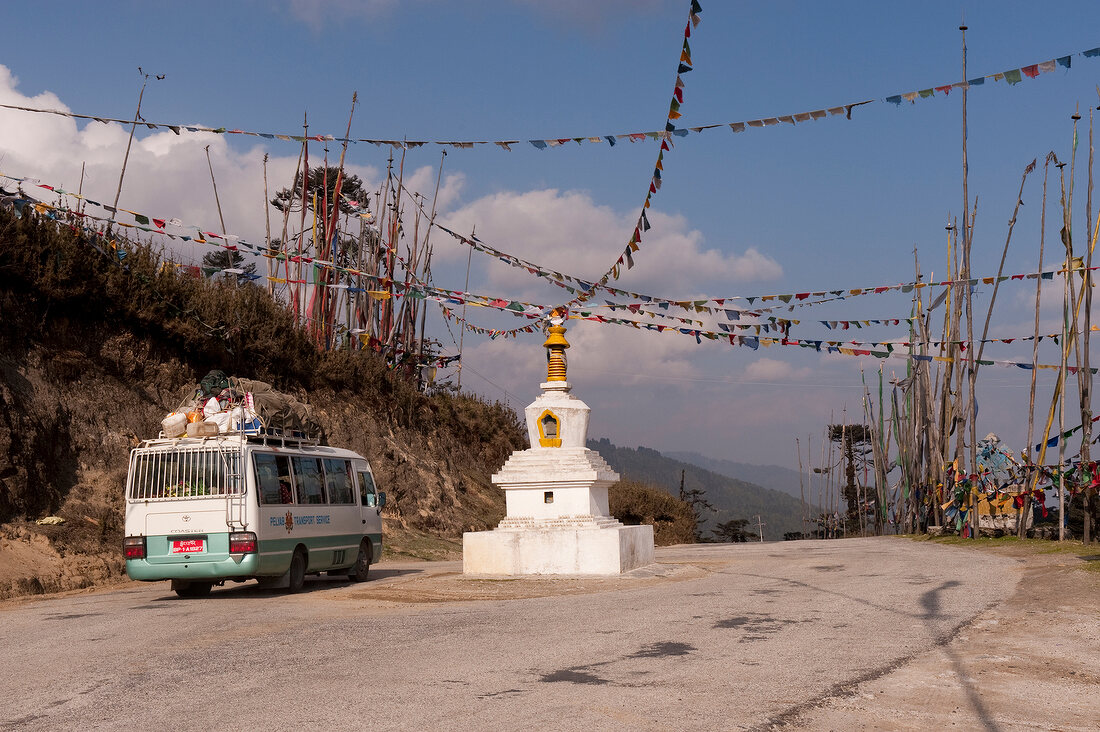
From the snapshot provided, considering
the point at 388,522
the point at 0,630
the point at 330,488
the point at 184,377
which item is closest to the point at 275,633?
the point at 0,630

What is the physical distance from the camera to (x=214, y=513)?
14039 mm

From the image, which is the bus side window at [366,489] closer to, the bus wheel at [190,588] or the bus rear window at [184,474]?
the bus wheel at [190,588]

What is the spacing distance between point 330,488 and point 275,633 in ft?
22.5

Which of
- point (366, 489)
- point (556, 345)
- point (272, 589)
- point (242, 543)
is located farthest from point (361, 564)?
point (556, 345)

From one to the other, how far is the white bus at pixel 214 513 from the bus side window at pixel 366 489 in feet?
8.34

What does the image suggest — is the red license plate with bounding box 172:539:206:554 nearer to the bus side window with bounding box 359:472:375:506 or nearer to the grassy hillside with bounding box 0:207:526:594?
the bus side window with bounding box 359:472:375:506

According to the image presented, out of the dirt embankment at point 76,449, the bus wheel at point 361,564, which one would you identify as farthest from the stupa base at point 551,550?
the dirt embankment at point 76,449

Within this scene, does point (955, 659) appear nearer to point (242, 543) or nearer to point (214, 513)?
point (242, 543)

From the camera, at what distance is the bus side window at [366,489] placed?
712 inches

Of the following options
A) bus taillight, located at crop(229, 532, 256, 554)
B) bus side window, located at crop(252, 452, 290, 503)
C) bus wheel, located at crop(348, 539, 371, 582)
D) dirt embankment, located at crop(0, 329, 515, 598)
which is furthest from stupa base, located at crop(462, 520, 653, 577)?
dirt embankment, located at crop(0, 329, 515, 598)

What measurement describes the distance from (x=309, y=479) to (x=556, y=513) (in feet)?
14.1

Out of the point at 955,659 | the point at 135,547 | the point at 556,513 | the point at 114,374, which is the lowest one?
the point at 955,659

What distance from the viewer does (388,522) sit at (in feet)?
95.6

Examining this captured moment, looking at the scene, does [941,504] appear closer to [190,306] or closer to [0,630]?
[190,306]
